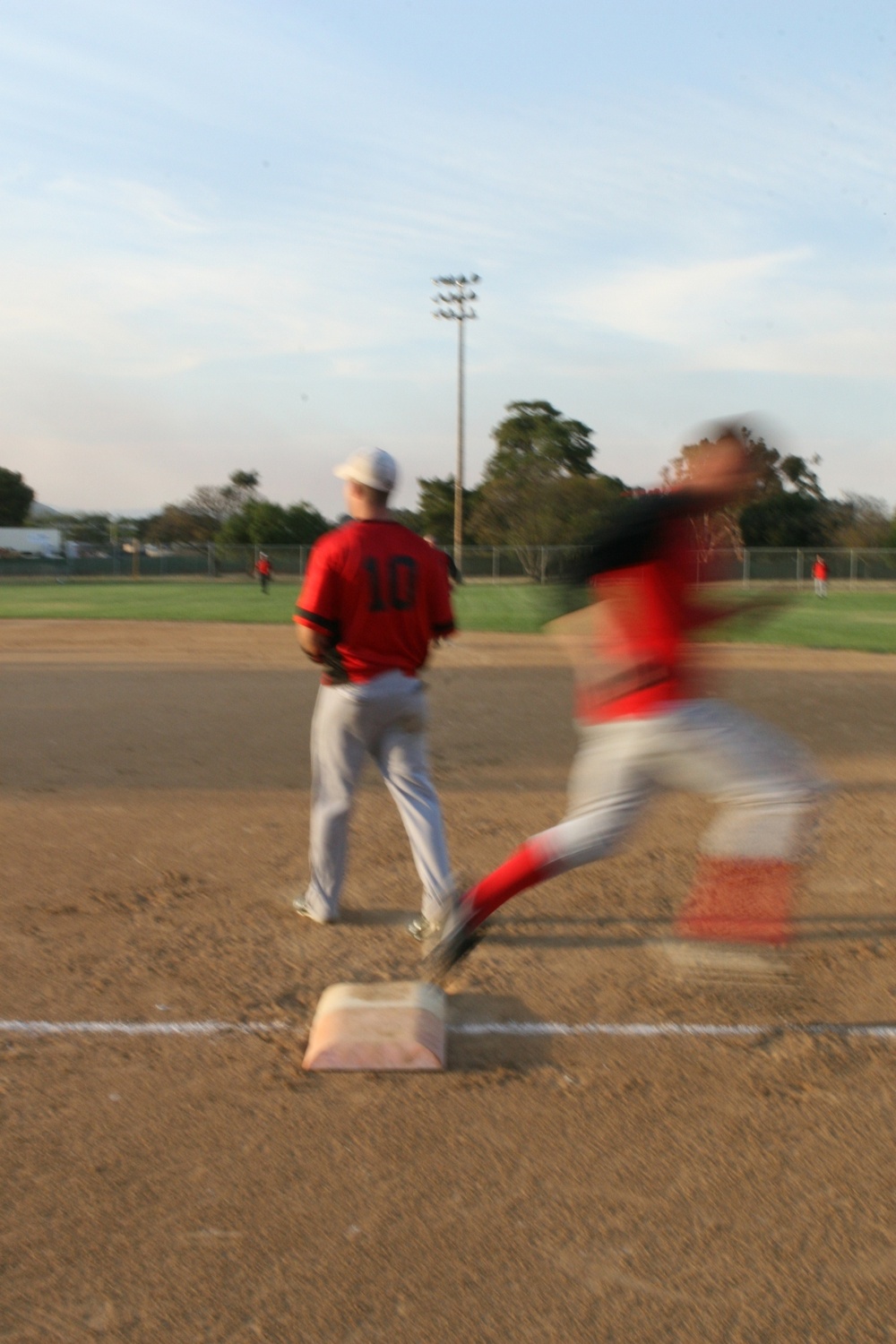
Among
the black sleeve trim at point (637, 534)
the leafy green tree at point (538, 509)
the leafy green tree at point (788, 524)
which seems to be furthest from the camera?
the leafy green tree at point (788, 524)

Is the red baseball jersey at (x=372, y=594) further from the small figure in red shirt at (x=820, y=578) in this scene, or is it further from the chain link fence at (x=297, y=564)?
the small figure in red shirt at (x=820, y=578)

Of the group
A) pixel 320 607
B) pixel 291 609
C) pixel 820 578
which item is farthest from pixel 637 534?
pixel 820 578

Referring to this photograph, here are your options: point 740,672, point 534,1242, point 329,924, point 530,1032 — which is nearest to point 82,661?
point 740,672

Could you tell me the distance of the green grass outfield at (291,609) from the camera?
933 inches

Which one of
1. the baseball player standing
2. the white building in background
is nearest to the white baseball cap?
the baseball player standing

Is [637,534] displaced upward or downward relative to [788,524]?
downward

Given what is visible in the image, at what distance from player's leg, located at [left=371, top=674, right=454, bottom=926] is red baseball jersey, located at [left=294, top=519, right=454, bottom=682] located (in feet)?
0.44

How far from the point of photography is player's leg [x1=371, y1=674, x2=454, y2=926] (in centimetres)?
468

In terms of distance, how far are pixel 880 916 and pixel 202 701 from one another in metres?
8.50

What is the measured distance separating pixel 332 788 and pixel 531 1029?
1.40m

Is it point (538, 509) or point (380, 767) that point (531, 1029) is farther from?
point (538, 509)

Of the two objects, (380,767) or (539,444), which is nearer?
(380,767)

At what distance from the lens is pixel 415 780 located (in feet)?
15.7

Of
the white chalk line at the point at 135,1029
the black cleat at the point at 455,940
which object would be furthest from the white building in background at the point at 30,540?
the black cleat at the point at 455,940
